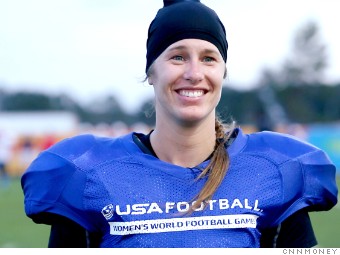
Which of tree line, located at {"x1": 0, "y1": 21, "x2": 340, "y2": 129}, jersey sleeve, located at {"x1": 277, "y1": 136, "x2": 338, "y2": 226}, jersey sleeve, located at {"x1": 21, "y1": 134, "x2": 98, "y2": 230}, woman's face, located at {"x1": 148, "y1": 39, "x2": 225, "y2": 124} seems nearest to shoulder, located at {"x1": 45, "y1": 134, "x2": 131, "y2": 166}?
jersey sleeve, located at {"x1": 21, "y1": 134, "x2": 98, "y2": 230}

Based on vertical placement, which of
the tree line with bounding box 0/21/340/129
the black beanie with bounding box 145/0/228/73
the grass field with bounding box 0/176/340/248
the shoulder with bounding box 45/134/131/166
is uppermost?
the black beanie with bounding box 145/0/228/73

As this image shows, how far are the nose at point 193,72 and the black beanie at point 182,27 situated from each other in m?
0.12

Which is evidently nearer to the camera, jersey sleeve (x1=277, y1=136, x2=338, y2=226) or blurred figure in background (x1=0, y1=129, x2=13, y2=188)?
jersey sleeve (x1=277, y1=136, x2=338, y2=226)

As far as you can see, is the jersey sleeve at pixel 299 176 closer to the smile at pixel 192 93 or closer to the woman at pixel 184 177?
the woman at pixel 184 177

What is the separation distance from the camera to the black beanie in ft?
7.96

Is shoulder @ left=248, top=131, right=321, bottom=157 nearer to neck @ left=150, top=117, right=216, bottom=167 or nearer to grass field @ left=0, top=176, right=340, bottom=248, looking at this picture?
neck @ left=150, top=117, right=216, bottom=167

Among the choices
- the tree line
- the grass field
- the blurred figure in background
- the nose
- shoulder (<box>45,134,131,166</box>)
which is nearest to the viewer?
the nose

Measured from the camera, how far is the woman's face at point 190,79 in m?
2.34

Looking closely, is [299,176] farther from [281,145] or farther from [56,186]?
[56,186]

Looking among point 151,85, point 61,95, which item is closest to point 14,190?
point 151,85

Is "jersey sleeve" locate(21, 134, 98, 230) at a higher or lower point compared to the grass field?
higher

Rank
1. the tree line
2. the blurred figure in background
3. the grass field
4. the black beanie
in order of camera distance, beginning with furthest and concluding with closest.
Answer: the tree line, the blurred figure in background, the grass field, the black beanie

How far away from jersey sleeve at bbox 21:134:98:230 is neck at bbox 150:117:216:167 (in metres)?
0.26

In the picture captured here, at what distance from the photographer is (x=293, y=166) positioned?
8.27 ft
